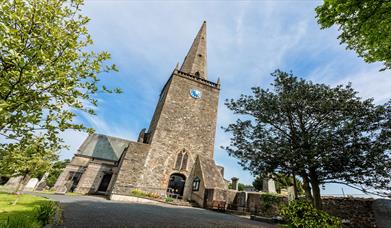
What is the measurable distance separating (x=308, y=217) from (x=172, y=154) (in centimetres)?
1566

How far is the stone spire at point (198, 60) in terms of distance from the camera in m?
27.3

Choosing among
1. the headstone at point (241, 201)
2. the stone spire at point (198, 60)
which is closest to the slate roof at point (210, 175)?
the headstone at point (241, 201)

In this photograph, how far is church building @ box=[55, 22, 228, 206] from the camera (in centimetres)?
1819

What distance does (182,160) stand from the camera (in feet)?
68.3

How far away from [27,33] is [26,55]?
0.44m

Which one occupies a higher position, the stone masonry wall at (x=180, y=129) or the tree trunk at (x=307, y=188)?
the stone masonry wall at (x=180, y=129)

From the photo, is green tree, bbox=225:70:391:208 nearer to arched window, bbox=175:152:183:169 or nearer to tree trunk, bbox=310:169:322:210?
tree trunk, bbox=310:169:322:210

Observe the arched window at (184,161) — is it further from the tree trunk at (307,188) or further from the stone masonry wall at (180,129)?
the tree trunk at (307,188)

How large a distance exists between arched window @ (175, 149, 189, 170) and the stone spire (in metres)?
12.1

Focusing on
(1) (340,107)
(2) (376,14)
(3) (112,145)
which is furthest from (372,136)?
(3) (112,145)

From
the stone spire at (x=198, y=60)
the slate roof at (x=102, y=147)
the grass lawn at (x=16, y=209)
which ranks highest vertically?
the stone spire at (x=198, y=60)

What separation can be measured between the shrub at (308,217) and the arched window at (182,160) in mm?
14375

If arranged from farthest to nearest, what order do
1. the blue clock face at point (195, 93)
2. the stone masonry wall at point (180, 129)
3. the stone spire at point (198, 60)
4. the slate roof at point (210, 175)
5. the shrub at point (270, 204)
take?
the stone spire at point (198, 60)
the blue clock face at point (195, 93)
the stone masonry wall at point (180, 129)
the slate roof at point (210, 175)
the shrub at point (270, 204)

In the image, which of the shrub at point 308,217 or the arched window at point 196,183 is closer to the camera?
the shrub at point 308,217
